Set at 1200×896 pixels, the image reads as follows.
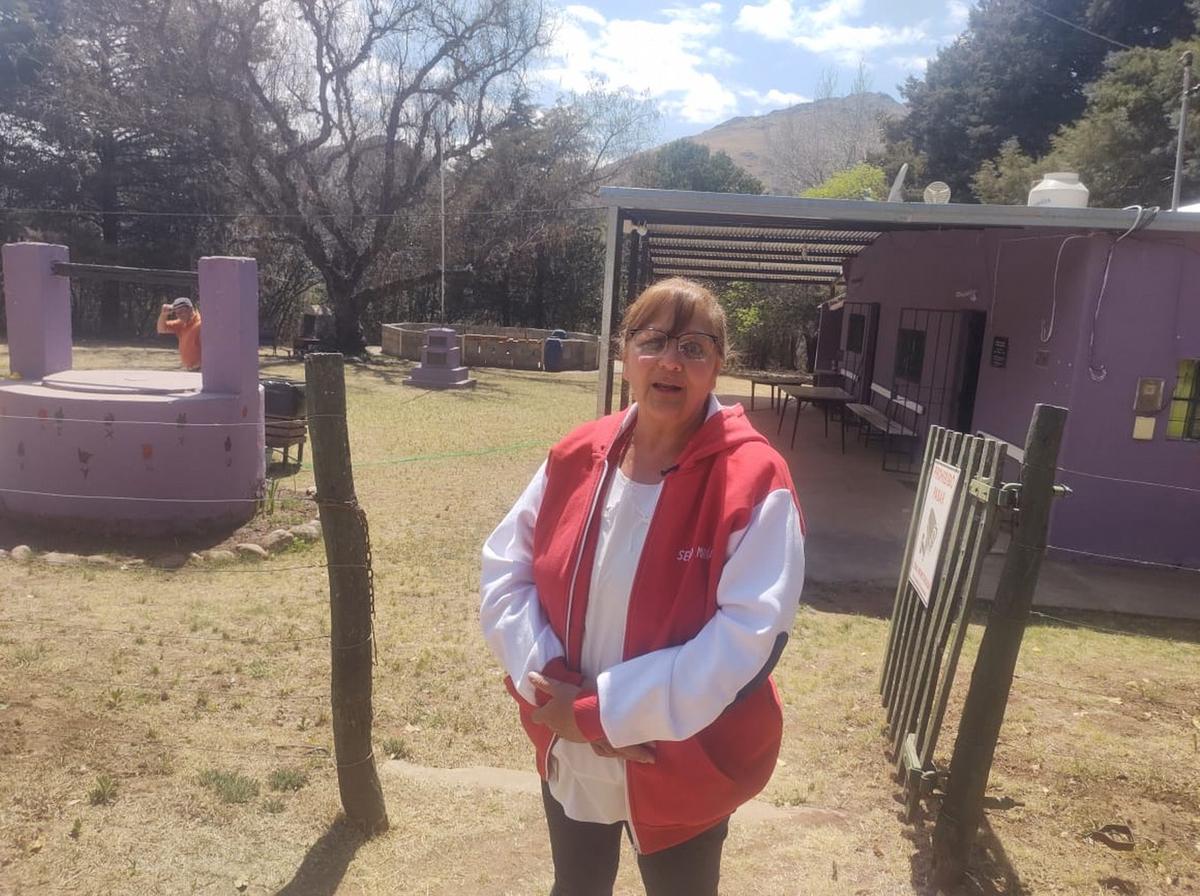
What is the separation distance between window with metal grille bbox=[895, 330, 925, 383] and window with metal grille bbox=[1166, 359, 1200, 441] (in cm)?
396

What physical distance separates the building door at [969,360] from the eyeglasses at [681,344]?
26.9ft

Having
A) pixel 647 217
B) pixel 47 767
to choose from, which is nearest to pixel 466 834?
pixel 47 767

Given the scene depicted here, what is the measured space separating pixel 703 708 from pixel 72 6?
30897 mm

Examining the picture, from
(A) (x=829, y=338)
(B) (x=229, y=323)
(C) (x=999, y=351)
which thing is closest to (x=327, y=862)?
(B) (x=229, y=323)

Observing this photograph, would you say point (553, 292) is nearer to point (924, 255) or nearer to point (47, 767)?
point (924, 255)

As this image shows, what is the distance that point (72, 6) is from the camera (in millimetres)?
25062

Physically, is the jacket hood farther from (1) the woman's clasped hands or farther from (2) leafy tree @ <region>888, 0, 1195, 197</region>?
(2) leafy tree @ <region>888, 0, 1195, 197</region>

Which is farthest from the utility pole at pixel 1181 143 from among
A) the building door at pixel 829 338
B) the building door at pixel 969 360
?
the building door at pixel 829 338

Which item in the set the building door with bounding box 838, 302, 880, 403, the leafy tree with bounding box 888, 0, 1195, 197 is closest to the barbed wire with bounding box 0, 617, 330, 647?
the building door with bounding box 838, 302, 880, 403

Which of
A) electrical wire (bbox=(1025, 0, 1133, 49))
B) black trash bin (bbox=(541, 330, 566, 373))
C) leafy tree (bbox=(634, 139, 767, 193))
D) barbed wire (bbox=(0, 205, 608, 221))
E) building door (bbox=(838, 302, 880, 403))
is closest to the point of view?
building door (bbox=(838, 302, 880, 403))

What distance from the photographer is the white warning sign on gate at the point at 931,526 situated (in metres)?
3.15

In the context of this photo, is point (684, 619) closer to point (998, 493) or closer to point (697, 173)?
point (998, 493)

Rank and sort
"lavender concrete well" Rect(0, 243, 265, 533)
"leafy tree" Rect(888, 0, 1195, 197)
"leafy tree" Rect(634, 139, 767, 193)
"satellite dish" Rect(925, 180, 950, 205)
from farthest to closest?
"leafy tree" Rect(634, 139, 767, 193), "leafy tree" Rect(888, 0, 1195, 197), "satellite dish" Rect(925, 180, 950, 205), "lavender concrete well" Rect(0, 243, 265, 533)

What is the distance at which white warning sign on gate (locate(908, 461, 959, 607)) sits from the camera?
10.3ft
